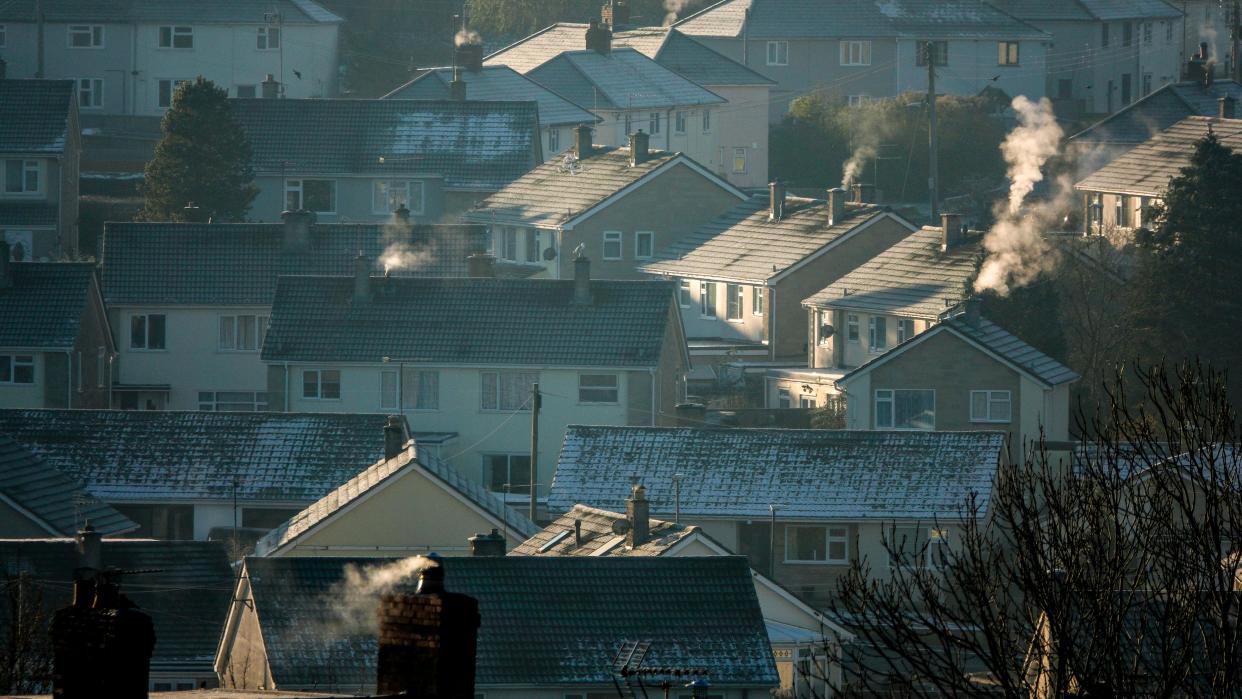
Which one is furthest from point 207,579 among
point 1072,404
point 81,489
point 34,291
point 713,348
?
point 713,348

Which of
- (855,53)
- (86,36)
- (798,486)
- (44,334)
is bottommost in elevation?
(798,486)

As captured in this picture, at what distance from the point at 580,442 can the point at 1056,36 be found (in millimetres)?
55028

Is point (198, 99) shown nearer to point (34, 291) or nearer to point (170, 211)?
point (170, 211)

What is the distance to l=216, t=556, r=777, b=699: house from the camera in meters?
30.8

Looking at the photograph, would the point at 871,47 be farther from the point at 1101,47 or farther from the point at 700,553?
the point at 700,553

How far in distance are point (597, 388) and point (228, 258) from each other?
1127 cm

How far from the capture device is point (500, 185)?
246 feet

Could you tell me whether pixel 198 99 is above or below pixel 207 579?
above

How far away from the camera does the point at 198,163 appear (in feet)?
231

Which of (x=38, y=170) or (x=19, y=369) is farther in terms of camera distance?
(x=38, y=170)

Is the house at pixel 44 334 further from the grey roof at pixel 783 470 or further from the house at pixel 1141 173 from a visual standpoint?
the house at pixel 1141 173

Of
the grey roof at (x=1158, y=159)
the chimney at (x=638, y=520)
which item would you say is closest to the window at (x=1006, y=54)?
the grey roof at (x=1158, y=159)

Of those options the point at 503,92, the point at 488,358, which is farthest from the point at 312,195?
the point at 488,358

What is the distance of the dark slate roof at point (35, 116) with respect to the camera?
2758 inches
